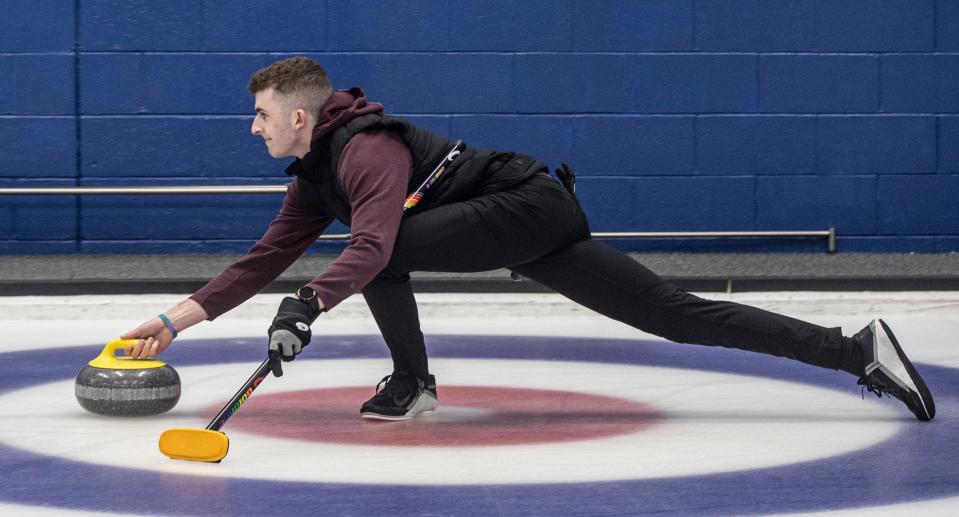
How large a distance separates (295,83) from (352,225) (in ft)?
1.23

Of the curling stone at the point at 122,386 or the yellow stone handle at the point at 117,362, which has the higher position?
the yellow stone handle at the point at 117,362

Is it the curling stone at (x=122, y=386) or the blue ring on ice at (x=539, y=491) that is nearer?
the blue ring on ice at (x=539, y=491)

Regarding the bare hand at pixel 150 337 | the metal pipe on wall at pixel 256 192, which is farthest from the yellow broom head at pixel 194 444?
the metal pipe on wall at pixel 256 192

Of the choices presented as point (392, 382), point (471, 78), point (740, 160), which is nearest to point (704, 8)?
point (740, 160)

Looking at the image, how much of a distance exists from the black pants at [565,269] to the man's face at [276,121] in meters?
0.33

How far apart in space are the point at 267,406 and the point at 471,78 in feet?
12.5

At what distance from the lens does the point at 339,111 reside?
9.90ft

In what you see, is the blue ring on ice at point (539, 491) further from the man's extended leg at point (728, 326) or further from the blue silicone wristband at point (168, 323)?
the blue silicone wristband at point (168, 323)

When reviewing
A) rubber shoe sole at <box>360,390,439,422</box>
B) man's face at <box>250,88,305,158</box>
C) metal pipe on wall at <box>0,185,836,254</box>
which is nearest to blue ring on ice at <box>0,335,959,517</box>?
rubber shoe sole at <box>360,390,439,422</box>

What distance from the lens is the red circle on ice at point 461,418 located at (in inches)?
117

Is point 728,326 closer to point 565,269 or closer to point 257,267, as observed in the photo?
point 565,269

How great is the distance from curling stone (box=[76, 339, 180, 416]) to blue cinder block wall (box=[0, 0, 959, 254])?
12.4 ft

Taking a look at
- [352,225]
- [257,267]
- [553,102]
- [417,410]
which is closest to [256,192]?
[553,102]

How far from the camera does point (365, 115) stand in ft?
9.86
